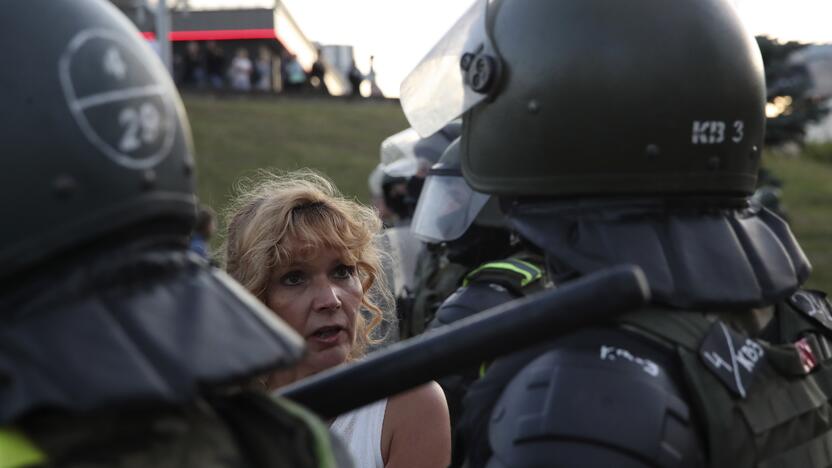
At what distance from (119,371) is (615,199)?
124cm

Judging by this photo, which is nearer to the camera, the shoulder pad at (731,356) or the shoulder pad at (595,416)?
the shoulder pad at (595,416)

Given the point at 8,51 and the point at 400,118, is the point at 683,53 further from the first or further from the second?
the point at 400,118

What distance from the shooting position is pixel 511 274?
3.89 metres

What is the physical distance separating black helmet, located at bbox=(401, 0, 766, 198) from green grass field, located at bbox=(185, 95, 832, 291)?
17.9 meters

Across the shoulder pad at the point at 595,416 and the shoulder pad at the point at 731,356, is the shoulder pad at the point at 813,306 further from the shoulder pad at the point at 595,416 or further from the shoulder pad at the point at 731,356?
the shoulder pad at the point at 595,416

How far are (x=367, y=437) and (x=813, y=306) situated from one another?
1.15 metres

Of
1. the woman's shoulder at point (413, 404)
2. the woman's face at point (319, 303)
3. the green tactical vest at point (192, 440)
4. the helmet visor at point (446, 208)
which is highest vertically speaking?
the green tactical vest at point (192, 440)

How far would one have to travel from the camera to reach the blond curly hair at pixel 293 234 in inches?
130

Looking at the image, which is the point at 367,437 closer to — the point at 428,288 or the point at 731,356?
the point at 731,356

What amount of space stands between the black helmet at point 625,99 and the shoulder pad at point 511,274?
4.56 feet

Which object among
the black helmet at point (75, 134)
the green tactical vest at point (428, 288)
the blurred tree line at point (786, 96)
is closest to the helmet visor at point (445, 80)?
the black helmet at point (75, 134)

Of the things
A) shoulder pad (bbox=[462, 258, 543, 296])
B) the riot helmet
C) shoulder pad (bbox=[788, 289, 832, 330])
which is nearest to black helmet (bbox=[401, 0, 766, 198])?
shoulder pad (bbox=[788, 289, 832, 330])

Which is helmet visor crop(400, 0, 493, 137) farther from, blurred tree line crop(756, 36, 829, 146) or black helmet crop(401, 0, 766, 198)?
blurred tree line crop(756, 36, 829, 146)

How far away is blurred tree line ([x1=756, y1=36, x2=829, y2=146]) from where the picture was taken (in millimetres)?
14031
